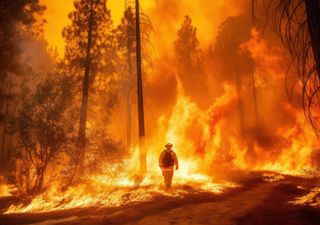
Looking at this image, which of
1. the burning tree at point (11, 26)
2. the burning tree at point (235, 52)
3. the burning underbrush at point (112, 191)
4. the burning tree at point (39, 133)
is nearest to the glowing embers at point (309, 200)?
the burning underbrush at point (112, 191)

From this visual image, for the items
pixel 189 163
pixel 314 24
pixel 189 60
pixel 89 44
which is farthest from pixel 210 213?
pixel 189 60

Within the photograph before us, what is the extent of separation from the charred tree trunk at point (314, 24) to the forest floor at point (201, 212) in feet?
16.5

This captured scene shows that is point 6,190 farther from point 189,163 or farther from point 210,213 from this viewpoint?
point 210,213

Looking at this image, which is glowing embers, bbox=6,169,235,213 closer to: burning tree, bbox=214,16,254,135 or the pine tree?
the pine tree

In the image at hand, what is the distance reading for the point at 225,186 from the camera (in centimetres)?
1429

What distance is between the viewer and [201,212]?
8.78 metres

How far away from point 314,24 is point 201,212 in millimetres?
6573

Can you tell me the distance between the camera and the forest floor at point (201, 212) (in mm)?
7758

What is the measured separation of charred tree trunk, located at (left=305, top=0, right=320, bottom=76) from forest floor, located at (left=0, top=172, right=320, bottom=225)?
503 centimetres

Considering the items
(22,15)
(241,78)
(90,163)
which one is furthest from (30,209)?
(241,78)

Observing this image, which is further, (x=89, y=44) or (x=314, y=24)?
(x=89, y=44)

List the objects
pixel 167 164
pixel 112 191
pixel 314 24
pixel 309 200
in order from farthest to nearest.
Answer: pixel 167 164 → pixel 112 191 → pixel 309 200 → pixel 314 24

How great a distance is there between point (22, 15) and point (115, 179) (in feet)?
38.2

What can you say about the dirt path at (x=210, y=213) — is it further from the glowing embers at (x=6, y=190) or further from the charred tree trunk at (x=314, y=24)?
the glowing embers at (x=6, y=190)
